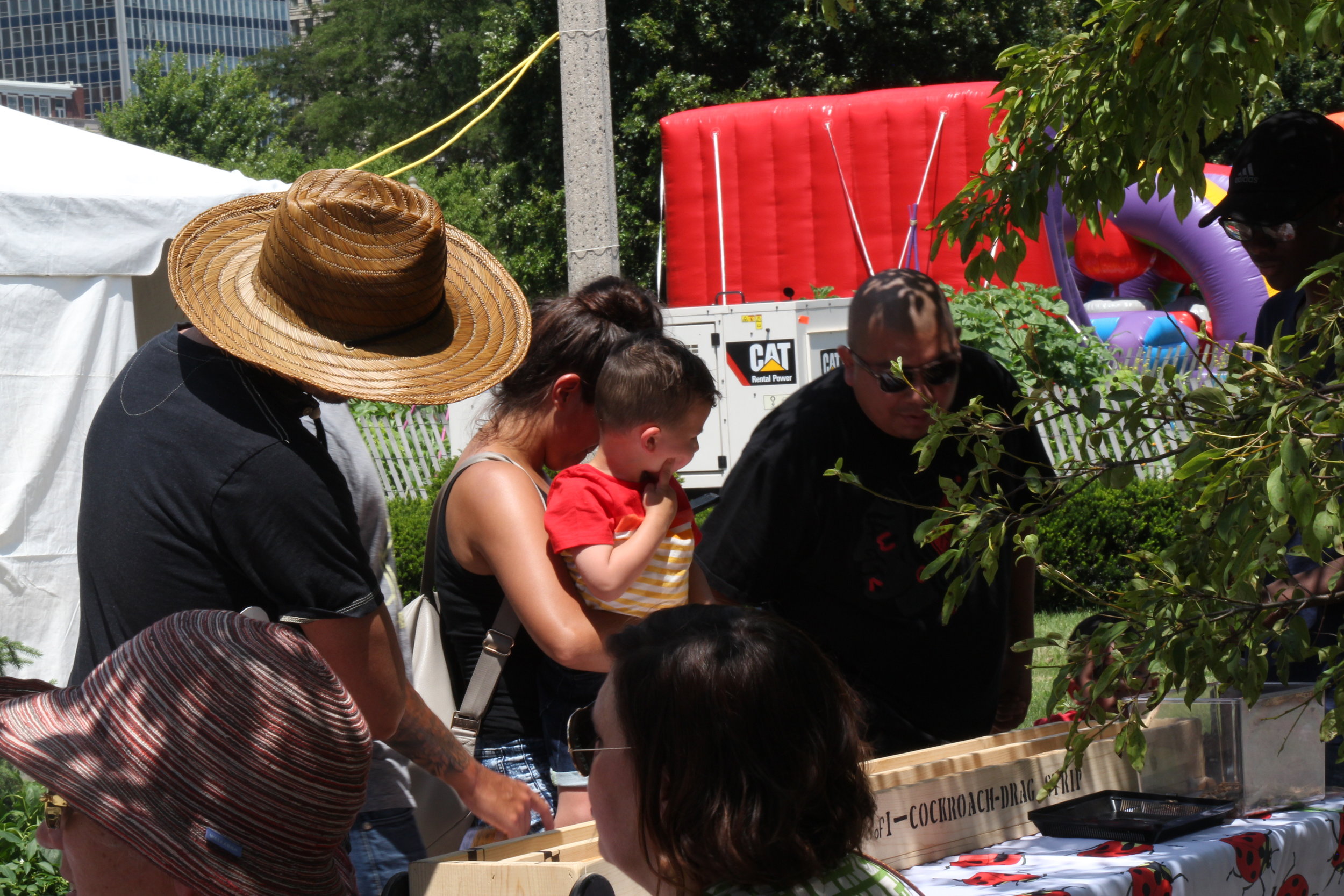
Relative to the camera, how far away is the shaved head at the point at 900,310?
2605mm

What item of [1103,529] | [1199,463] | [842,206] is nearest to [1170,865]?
[1199,463]

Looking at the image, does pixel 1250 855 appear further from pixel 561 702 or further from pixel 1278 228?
pixel 1278 228

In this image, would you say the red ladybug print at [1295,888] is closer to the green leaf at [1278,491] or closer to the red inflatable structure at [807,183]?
the green leaf at [1278,491]

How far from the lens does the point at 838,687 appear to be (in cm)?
145

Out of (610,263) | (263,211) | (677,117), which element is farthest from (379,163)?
(263,211)

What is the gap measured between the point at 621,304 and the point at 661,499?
429mm

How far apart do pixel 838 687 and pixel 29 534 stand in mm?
4833

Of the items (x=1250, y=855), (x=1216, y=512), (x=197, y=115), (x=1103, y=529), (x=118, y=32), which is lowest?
(x=1103, y=529)

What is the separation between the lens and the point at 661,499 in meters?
2.44

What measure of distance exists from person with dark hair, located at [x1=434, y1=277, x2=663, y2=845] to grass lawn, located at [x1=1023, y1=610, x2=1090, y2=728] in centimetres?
215

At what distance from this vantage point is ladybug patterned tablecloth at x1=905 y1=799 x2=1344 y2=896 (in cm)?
188

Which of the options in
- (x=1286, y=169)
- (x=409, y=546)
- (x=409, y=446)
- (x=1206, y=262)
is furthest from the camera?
(x=1206, y=262)

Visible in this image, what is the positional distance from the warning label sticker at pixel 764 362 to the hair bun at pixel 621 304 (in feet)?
25.6

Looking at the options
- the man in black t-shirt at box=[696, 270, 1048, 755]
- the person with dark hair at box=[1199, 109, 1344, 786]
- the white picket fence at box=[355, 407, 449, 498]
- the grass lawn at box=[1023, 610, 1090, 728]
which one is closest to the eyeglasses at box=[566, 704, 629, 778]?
the man in black t-shirt at box=[696, 270, 1048, 755]
